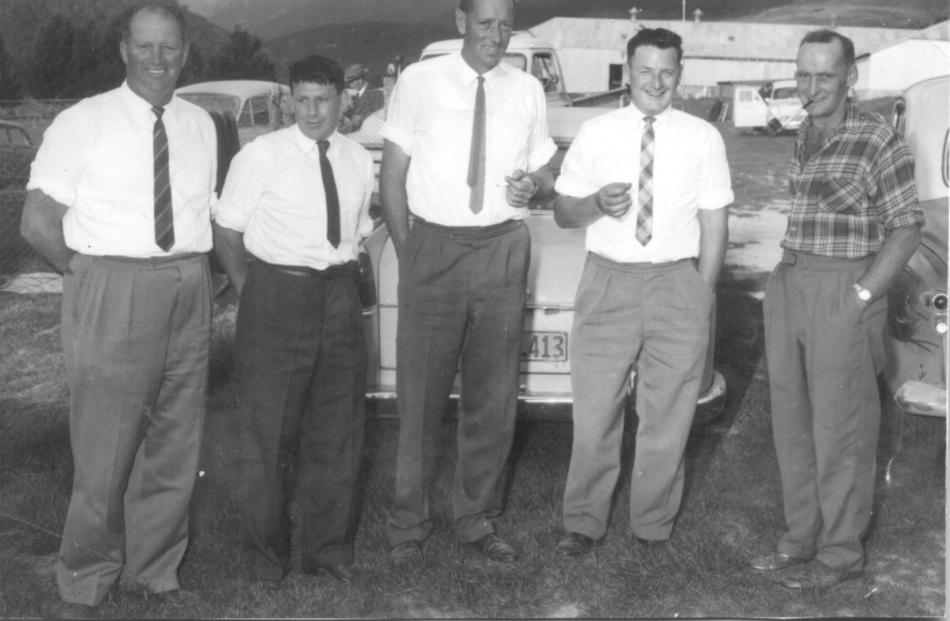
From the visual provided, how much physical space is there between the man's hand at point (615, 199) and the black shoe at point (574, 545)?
1245mm

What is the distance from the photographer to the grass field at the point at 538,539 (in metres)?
3.51

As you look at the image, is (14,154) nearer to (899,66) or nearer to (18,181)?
(18,181)

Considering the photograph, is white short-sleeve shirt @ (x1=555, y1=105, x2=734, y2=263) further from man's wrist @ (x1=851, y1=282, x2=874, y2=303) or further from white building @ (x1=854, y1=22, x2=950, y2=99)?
white building @ (x1=854, y1=22, x2=950, y2=99)

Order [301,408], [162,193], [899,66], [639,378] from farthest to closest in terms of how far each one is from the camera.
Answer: [899,66], [639,378], [301,408], [162,193]

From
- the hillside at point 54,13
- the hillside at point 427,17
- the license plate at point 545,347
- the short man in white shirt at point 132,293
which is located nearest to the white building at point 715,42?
the hillside at point 427,17

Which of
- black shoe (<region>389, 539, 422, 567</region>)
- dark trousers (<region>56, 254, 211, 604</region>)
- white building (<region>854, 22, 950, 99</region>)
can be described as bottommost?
black shoe (<region>389, 539, 422, 567</region>)

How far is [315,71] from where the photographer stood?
11.1 ft

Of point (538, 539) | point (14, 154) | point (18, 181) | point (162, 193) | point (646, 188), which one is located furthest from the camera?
point (18, 181)

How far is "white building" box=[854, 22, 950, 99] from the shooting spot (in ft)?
14.9

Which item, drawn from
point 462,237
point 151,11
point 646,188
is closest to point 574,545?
point 462,237

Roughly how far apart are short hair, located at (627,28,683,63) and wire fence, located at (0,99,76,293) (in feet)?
6.64

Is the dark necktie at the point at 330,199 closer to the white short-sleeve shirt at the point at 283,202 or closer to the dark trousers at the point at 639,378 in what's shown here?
the white short-sleeve shirt at the point at 283,202

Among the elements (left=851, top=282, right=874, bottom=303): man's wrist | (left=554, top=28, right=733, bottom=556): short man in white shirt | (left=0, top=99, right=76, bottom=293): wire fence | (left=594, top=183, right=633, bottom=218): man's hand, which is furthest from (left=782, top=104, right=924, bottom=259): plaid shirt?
(left=0, top=99, right=76, bottom=293): wire fence

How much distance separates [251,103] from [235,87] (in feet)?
0.62
